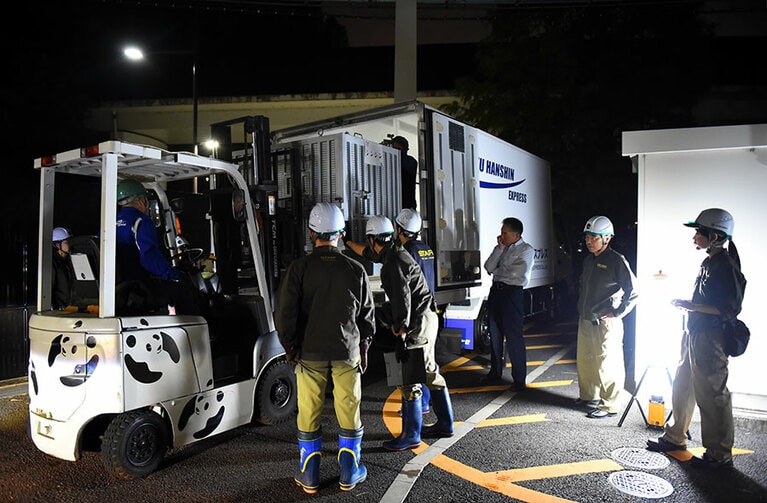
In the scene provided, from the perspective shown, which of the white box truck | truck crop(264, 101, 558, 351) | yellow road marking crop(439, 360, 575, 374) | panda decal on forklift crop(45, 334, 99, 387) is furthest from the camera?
yellow road marking crop(439, 360, 575, 374)

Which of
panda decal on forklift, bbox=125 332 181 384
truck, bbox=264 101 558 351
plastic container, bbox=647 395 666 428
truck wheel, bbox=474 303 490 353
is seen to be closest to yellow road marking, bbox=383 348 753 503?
plastic container, bbox=647 395 666 428

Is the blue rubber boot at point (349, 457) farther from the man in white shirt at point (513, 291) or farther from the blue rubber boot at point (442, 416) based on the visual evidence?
the man in white shirt at point (513, 291)

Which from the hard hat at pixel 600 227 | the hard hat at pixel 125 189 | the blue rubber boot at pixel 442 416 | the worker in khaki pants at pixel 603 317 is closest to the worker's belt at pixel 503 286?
the worker in khaki pants at pixel 603 317

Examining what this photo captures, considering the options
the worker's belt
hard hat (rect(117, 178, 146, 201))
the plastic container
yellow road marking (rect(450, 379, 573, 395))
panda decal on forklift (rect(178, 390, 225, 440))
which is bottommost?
yellow road marking (rect(450, 379, 573, 395))

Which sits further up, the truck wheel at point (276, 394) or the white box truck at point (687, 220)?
the white box truck at point (687, 220)

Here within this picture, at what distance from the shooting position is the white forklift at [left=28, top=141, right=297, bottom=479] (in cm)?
377

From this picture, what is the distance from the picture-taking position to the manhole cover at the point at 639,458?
4.29 m

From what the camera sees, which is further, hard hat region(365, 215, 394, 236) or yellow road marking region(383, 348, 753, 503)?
hard hat region(365, 215, 394, 236)

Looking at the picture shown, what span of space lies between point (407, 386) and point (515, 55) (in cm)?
1221

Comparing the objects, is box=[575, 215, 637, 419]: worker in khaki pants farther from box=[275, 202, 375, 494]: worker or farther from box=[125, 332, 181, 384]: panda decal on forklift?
box=[125, 332, 181, 384]: panda decal on forklift

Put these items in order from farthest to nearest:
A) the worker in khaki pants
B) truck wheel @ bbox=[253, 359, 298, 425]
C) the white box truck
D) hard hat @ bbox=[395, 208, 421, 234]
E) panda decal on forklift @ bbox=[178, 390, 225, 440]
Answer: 1. the worker in khaki pants
2. the white box truck
3. hard hat @ bbox=[395, 208, 421, 234]
4. truck wheel @ bbox=[253, 359, 298, 425]
5. panda decal on forklift @ bbox=[178, 390, 225, 440]

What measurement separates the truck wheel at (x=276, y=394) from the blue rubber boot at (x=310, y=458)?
1217 millimetres

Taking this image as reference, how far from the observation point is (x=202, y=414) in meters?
4.30

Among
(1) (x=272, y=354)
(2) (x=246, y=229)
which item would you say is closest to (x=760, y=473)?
(1) (x=272, y=354)
